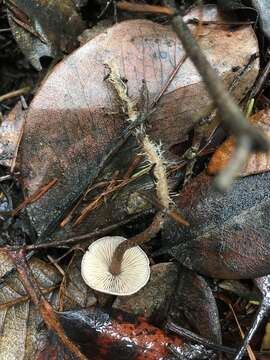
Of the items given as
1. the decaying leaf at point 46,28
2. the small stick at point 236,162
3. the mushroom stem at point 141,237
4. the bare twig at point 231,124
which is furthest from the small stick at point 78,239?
the small stick at point 236,162

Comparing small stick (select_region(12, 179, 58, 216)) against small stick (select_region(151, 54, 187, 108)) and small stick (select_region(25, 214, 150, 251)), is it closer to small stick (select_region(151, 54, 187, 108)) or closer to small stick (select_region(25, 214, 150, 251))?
small stick (select_region(25, 214, 150, 251))

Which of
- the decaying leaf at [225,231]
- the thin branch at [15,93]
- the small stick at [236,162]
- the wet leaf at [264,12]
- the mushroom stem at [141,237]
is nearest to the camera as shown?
the small stick at [236,162]

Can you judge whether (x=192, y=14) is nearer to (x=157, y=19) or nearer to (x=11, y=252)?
(x=157, y=19)

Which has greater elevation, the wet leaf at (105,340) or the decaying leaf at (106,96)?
the decaying leaf at (106,96)

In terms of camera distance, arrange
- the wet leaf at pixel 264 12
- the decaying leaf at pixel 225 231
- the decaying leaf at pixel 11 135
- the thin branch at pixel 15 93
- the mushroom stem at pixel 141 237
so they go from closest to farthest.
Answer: the mushroom stem at pixel 141 237 < the decaying leaf at pixel 225 231 < the wet leaf at pixel 264 12 < the decaying leaf at pixel 11 135 < the thin branch at pixel 15 93

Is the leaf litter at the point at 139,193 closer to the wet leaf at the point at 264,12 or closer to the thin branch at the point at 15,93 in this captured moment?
the wet leaf at the point at 264,12

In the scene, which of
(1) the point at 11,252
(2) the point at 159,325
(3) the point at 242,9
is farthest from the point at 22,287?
(3) the point at 242,9

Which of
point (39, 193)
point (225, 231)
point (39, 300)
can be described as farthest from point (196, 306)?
point (39, 193)
